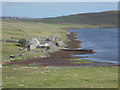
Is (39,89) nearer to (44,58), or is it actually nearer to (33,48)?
(44,58)

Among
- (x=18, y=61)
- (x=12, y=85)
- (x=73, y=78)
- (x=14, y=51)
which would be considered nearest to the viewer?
(x=12, y=85)

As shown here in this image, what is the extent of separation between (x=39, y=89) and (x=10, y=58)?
1071 inches

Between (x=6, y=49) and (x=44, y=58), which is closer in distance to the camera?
(x=44, y=58)

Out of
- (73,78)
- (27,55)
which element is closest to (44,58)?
(27,55)

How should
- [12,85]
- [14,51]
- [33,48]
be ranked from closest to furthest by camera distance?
[12,85]
[14,51]
[33,48]

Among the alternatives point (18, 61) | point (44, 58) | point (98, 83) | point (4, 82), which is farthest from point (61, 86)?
point (44, 58)

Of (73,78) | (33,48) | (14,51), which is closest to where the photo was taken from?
(73,78)

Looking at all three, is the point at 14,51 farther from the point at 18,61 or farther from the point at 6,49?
the point at 18,61

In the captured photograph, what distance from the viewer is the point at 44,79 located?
23469 millimetres

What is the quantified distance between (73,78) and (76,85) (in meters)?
3.36

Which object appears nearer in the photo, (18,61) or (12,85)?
(12,85)

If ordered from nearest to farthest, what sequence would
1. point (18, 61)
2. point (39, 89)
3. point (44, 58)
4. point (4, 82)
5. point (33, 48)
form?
point (39, 89)
point (4, 82)
point (18, 61)
point (44, 58)
point (33, 48)

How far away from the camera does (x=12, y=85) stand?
2086cm

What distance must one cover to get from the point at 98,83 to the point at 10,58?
1055 inches
